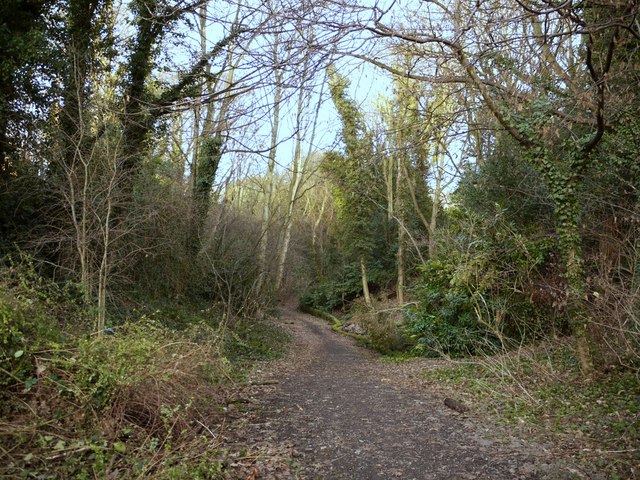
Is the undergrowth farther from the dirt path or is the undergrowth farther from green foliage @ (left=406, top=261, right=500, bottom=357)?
green foliage @ (left=406, top=261, right=500, bottom=357)

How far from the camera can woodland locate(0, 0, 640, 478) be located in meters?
4.10

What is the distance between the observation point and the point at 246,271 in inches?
562

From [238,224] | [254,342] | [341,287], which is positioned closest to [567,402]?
[254,342]

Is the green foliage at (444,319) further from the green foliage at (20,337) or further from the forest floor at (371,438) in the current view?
the green foliage at (20,337)

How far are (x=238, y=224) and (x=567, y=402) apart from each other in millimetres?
11213

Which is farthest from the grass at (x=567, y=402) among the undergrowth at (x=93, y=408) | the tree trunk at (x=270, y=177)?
the tree trunk at (x=270, y=177)

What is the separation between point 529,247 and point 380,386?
479 centimetres

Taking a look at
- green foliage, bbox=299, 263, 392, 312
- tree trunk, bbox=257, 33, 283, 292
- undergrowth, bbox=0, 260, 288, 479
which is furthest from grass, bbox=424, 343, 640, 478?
green foliage, bbox=299, 263, 392, 312

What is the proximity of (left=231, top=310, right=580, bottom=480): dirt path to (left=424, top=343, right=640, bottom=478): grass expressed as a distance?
46 centimetres

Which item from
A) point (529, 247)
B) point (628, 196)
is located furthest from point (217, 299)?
point (628, 196)

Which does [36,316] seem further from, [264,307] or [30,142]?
[264,307]

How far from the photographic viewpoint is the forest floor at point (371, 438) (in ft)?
14.4

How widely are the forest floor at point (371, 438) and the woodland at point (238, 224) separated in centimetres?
55

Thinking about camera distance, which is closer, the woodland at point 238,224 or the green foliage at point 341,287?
the woodland at point 238,224
